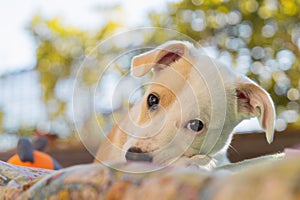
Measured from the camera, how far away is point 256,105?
1.31m

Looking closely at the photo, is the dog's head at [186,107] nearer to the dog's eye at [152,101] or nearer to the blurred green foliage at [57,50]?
the dog's eye at [152,101]

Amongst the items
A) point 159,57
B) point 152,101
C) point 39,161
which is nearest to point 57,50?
point 39,161

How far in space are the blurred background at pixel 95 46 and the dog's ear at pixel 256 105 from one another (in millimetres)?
1529

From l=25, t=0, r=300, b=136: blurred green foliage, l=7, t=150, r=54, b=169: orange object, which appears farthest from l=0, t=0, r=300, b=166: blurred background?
l=7, t=150, r=54, b=169: orange object

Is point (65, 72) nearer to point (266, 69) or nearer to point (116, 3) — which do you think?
point (116, 3)

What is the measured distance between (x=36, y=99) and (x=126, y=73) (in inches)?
133

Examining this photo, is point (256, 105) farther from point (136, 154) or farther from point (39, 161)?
point (39, 161)

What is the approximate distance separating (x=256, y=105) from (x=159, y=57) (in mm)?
275

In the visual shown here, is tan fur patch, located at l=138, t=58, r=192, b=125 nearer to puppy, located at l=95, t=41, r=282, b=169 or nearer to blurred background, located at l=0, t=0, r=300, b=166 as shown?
puppy, located at l=95, t=41, r=282, b=169

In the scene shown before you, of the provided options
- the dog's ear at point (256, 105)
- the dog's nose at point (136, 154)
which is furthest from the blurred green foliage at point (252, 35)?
the dog's nose at point (136, 154)

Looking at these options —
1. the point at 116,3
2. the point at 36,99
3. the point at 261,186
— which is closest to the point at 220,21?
the point at 116,3

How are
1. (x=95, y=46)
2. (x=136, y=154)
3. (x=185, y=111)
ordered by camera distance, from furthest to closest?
(x=95, y=46) → (x=185, y=111) → (x=136, y=154)

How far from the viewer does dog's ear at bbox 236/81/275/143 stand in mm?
1250

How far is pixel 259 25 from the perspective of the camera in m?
3.97
